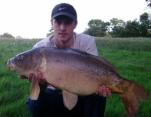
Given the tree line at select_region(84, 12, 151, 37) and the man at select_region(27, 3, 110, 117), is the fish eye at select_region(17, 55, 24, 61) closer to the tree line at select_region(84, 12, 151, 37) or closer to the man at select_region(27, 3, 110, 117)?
the man at select_region(27, 3, 110, 117)

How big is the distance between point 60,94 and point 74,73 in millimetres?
834

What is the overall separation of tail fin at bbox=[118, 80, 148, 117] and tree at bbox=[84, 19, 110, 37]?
136 feet

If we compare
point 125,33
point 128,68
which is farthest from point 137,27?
point 128,68

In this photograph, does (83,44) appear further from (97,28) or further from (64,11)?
(97,28)

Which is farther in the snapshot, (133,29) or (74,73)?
(133,29)

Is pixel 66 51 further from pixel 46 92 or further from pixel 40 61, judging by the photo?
pixel 46 92

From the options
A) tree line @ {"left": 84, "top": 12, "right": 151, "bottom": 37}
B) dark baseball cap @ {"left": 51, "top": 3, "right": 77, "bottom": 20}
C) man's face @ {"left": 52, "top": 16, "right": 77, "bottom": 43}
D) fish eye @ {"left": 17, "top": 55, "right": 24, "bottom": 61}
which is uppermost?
dark baseball cap @ {"left": 51, "top": 3, "right": 77, "bottom": 20}

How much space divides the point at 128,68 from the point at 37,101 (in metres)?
5.86

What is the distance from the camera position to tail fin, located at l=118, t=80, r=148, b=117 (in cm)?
439

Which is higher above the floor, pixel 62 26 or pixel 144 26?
pixel 62 26

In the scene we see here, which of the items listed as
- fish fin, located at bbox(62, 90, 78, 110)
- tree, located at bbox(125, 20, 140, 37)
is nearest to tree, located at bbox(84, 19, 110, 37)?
tree, located at bbox(125, 20, 140, 37)

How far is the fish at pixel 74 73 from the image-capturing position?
14.2 feet

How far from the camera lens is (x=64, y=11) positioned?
5.05 metres

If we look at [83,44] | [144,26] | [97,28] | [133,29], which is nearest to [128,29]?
[133,29]
